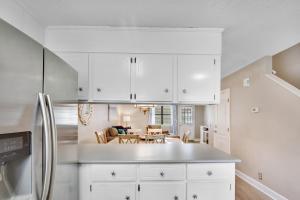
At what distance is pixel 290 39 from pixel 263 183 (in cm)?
245

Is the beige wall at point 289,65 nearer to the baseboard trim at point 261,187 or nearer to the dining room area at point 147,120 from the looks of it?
the baseboard trim at point 261,187

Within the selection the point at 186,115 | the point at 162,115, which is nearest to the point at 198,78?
the point at 162,115

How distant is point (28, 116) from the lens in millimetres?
921

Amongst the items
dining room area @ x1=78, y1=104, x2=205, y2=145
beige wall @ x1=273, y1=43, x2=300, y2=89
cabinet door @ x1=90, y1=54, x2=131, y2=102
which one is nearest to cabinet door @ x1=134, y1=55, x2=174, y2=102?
cabinet door @ x1=90, y1=54, x2=131, y2=102

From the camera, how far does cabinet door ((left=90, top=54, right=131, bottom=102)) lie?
7.18ft

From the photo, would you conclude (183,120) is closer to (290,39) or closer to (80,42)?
(290,39)

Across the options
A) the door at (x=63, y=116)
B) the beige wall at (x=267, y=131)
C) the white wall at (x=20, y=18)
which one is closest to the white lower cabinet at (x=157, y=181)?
the door at (x=63, y=116)

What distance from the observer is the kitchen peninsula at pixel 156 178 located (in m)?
1.85

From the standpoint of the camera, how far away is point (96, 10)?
73.0 inches

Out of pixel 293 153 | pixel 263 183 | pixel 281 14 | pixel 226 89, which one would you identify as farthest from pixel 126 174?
pixel 226 89

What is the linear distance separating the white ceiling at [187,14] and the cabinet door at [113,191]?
164cm

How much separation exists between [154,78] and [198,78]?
1.66ft

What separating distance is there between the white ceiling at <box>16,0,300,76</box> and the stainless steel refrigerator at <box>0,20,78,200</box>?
34.1 inches

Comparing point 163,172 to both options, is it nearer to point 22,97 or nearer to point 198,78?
point 198,78
